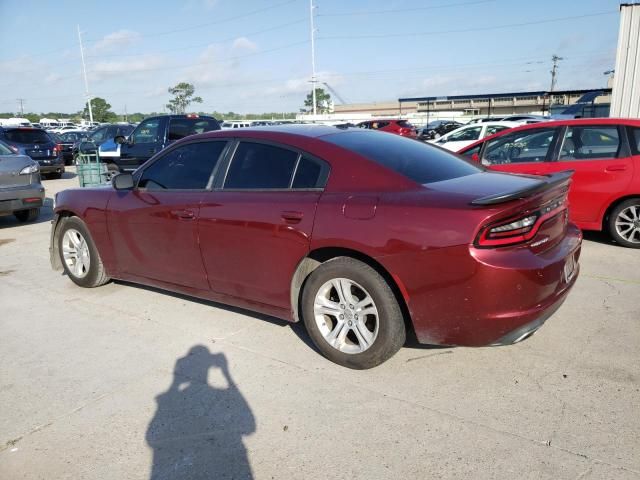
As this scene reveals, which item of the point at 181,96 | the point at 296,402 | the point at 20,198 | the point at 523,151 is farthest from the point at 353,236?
the point at 181,96

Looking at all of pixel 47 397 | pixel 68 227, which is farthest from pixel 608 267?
pixel 68 227

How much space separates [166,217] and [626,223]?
528cm

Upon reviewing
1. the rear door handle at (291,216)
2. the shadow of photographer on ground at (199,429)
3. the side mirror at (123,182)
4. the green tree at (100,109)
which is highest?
the green tree at (100,109)

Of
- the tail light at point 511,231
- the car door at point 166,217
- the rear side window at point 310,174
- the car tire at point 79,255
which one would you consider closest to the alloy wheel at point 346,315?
the rear side window at point 310,174

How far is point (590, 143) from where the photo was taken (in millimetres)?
6426

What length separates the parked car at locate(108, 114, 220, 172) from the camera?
1221 cm

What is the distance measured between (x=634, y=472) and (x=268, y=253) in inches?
94.2

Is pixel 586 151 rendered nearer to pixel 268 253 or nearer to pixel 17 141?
pixel 268 253

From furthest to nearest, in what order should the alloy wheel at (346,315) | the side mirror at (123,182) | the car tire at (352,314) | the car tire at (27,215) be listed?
the car tire at (27,215)
the side mirror at (123,182)
the alloy wheel at (346,315)
the car tire at (352,314)

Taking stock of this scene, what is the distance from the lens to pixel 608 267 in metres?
5.48

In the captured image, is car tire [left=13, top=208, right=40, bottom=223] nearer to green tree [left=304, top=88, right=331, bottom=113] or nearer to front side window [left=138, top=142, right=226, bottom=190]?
front side window [left=138, top=142, right=226, bottom=190]

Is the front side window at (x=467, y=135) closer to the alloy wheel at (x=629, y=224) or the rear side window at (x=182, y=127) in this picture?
the rear side window at (x=182, y=127)

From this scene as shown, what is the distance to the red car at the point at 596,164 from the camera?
6121 millimetres

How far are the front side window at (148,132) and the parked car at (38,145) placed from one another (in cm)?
507
